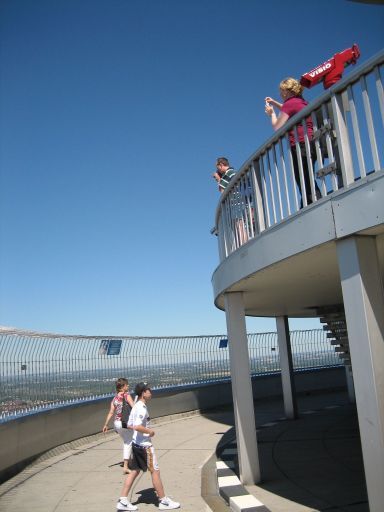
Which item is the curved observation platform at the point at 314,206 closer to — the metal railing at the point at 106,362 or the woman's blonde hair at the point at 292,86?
the woman's blonde hair at the point at 292,86

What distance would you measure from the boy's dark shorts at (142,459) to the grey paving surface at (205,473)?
1.78ft

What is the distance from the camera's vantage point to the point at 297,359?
18844 millimetres

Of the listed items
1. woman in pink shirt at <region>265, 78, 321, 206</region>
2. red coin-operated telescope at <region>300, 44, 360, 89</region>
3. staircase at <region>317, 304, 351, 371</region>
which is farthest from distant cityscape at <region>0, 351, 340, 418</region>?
red coin-operated telescope at <region>300, 44, 360, 89</region>

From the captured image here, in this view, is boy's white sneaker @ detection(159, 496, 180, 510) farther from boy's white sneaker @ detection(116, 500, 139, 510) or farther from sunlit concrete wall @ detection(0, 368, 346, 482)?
sunlit concrete wall @ detection(0, 368, 346, 482)

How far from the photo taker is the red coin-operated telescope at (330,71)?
4.79 m

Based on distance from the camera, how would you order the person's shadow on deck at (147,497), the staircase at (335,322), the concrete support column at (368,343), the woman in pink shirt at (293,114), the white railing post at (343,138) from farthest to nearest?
the staircase at (335,322), the person's shadow on deck at (147,497), the woman in pink shirt at (293,114), the white railing post at (343,138), the concrete support column at (368,343)

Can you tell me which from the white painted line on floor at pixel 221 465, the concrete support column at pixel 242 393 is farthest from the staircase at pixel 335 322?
the concrete support column at pixel 242 393

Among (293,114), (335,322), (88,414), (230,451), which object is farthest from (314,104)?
(88,414)

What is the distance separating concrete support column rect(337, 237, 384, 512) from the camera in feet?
11.7


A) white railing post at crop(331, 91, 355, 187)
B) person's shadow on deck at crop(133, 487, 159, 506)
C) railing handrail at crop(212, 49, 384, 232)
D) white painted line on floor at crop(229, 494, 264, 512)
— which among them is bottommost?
person's shadow on deck at crop(133, 487, 159, 506)

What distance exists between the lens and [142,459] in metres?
5.86

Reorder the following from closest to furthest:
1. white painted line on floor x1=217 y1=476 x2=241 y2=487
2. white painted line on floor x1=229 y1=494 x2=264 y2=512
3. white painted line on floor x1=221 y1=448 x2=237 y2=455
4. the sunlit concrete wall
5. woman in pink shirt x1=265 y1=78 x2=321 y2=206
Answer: woman in pink shirt x1=265 y1=78 x2=321 y2=206 < white painted line on floor x1=229 y1=494 x2=264 y2=512 < white painted line on floor x1=217 y1=476 x2=241 y2=487 < the sunlit concrete wall < white painted line on floor x1=221 y1=448 x2=237 y2=455

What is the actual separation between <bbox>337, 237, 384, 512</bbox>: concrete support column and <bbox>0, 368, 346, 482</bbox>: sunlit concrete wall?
6199mm

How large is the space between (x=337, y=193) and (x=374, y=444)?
190 centimetres
